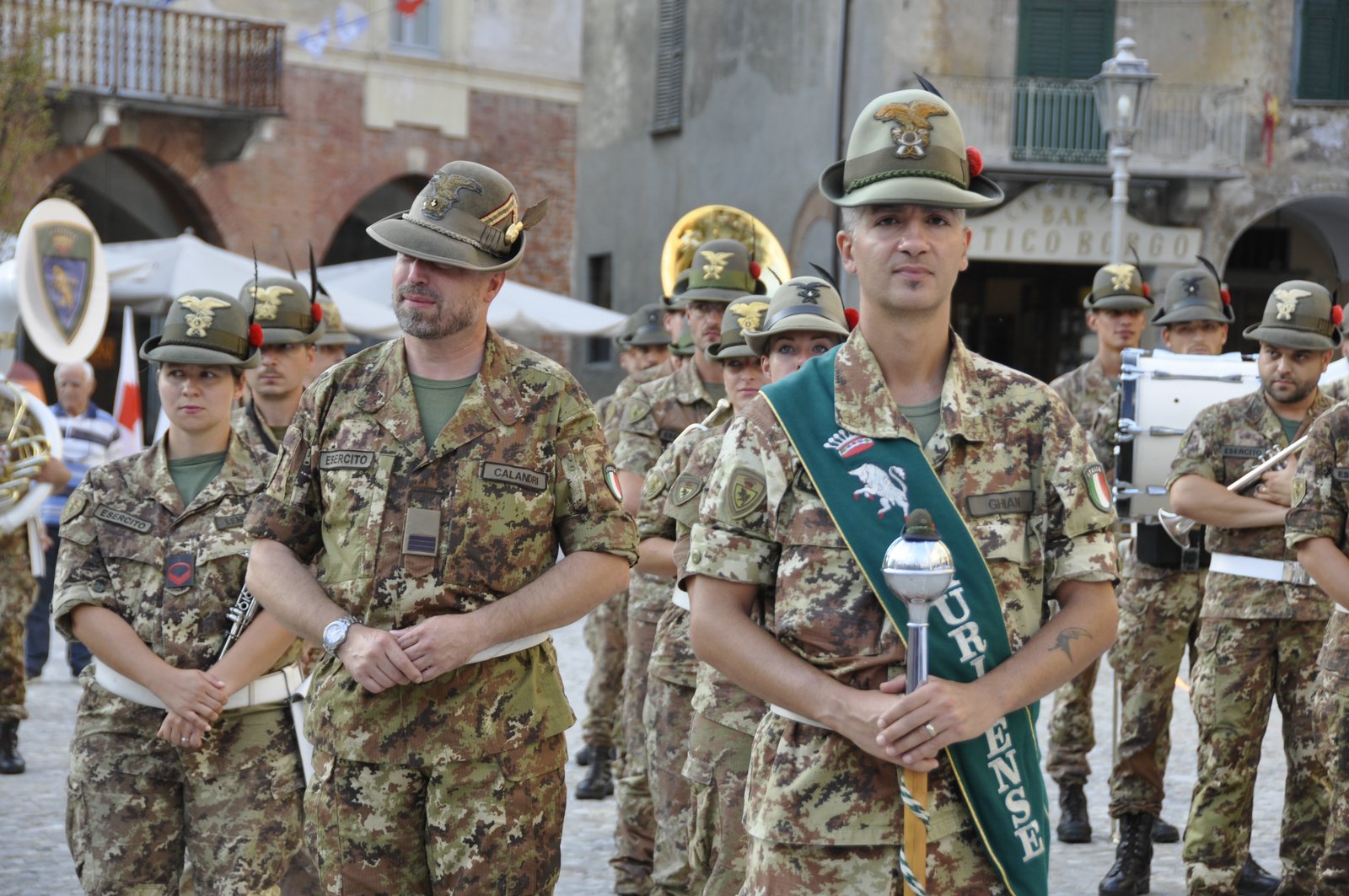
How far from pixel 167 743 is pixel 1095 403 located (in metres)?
5.79

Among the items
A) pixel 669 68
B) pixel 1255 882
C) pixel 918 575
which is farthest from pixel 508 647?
pixel 669 68

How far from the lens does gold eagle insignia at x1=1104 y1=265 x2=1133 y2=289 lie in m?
9.87

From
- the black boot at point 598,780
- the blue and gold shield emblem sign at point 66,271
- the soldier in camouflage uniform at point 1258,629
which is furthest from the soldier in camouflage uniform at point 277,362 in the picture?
the soldier in camouflage uniform at point 1258,629

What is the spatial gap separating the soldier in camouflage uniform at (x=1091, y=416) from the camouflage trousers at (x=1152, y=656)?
23 centimetres

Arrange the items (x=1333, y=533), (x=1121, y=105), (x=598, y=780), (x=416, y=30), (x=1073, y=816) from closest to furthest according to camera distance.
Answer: (x=1333, y=533)
(x=1073, y=816)
(x=598, y=780)
(x=1121, y=105)
(x=416, y=30)

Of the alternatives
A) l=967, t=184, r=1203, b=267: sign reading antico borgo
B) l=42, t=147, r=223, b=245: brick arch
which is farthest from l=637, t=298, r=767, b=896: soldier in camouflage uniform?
l=967, t=184, r=1203, b=267: sign reading antico borgo

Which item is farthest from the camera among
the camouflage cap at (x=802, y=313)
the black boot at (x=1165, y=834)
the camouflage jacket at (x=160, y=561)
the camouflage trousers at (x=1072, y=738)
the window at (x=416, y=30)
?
the window at (x=416, y=30)

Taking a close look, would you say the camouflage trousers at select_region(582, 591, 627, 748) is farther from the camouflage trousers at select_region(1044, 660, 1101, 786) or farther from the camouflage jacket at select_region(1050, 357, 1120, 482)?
the camouflage jacket at select_region(1050, 357, 1120, 482)

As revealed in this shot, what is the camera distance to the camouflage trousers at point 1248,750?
7305mm

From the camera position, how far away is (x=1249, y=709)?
743 centimetres

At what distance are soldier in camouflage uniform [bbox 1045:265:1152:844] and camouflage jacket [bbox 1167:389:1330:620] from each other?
57 cm

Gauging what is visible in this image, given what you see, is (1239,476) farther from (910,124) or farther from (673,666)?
(910,124)

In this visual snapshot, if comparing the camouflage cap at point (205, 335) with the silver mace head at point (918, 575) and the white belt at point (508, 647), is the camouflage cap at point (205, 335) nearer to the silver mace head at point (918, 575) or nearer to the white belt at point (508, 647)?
the white belt at point (508, 647)

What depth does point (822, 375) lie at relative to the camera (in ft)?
12.6
